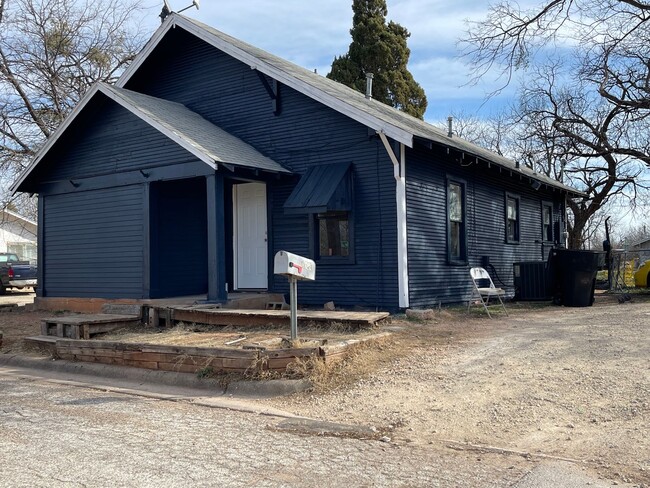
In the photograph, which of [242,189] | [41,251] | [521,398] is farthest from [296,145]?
[521,398]

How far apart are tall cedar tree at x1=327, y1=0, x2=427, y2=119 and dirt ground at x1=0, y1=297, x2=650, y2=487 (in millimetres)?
22791

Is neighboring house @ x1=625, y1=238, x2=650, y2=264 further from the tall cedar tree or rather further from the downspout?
the tall cedar tree

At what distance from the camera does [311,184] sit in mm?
11883

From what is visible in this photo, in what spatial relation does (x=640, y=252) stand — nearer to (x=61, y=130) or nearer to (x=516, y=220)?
(x=516, y=220)

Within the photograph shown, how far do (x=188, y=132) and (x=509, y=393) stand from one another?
8272 mm

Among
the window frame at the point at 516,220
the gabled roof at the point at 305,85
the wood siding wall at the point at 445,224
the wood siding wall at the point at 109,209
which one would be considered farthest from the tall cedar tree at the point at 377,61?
the wood siding wall at the point at 109,209

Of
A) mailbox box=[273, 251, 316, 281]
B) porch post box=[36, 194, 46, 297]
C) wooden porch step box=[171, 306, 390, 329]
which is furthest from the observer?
porch post box=[36, 194, 46, 297]

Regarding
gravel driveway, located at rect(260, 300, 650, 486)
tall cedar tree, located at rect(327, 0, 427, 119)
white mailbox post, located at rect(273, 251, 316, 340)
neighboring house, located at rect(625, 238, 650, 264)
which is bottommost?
gravel driveway, located at rect(260, 300, 650, 486)

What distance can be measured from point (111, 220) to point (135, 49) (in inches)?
608

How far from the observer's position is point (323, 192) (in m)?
11.5

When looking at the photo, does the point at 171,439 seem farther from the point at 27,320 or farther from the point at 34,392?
the point at 27,320

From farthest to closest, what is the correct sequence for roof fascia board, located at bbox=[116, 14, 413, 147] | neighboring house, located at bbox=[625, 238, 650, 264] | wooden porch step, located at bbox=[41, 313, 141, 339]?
neighboring house, located at bbox=[625, 238, 650, 264], roof fascia board, located at bbox=[116, 14, 413, 147], wooden porch step, located at bbox=[41, 313, 141, 339]

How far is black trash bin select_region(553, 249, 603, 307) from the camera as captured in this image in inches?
526

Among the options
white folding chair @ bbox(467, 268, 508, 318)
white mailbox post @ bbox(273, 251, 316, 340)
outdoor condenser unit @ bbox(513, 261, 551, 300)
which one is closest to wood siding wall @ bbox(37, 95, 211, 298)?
white mailbox post @ bbox(273, 251, 316, 340)
